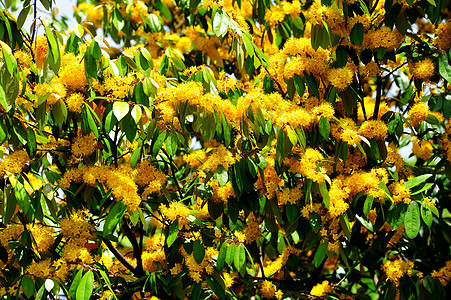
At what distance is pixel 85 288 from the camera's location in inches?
81.8

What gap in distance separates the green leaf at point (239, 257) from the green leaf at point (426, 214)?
0.79m

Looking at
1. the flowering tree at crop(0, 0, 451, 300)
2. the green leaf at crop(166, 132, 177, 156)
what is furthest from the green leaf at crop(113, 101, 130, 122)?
the green leaf at crop(166, 132, 177, 156)

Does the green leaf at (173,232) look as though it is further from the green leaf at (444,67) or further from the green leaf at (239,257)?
the green leaf at (444,67)

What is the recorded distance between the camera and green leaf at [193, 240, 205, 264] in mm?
2293

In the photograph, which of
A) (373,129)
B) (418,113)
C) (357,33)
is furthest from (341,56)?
A: (418,113)

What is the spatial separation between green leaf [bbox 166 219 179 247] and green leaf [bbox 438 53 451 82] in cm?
141

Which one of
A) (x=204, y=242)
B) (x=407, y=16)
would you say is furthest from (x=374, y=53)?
(x=204, y=242)

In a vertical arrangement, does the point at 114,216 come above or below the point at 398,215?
above

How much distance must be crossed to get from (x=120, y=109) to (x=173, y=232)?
1.90 ft

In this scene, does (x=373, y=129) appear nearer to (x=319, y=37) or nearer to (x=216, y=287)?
(x=319, y=37)

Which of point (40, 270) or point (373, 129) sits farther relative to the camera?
point (373, 129)

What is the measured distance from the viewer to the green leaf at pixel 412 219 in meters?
2.31

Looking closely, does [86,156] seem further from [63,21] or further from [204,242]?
[63,21]

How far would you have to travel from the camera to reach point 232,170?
2.33 meters
